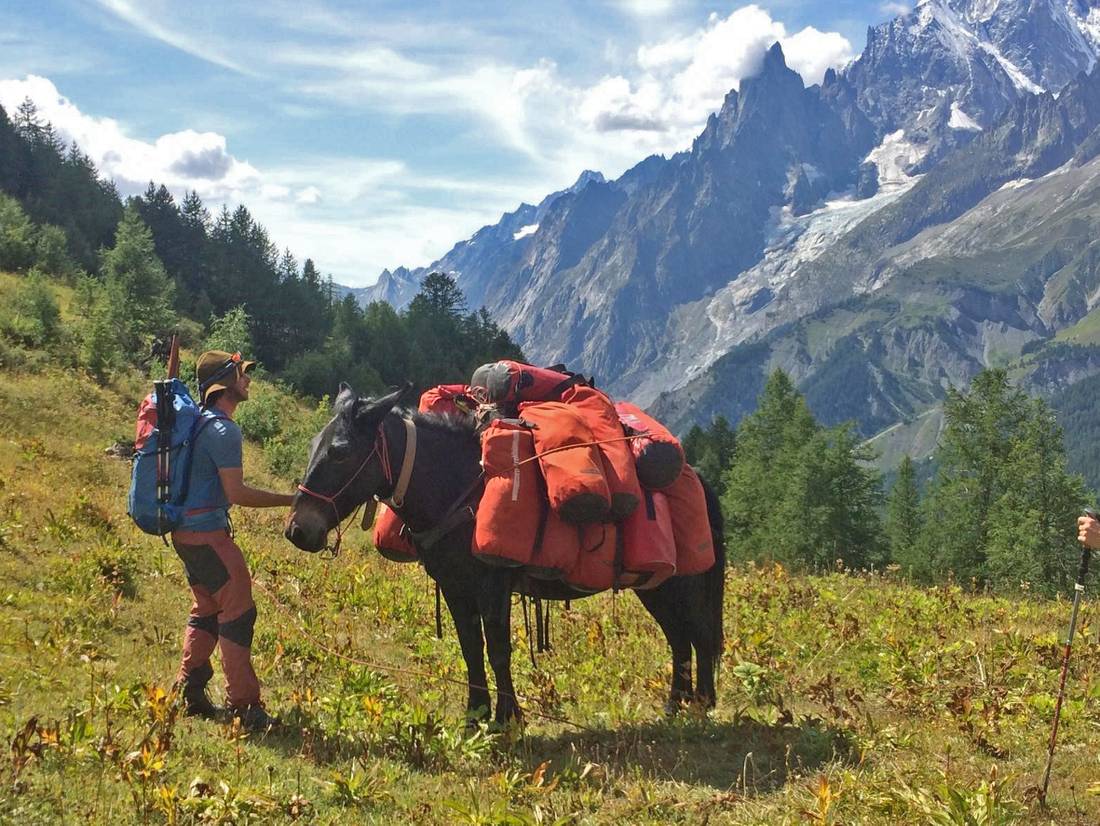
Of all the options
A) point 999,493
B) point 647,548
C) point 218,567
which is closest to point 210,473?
point 218,567

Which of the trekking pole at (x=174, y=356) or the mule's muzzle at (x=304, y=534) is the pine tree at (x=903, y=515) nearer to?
the mule's muzzle at (x=304, y=534)

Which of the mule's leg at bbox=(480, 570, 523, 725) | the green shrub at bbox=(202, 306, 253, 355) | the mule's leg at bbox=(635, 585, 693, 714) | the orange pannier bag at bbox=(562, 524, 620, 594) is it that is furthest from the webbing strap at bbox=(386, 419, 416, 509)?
the green shrub at bbox=(202, 306, 253, 355)

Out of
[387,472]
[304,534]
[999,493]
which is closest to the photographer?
[304,534]

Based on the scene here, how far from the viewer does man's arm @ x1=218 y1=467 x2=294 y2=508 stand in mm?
6605

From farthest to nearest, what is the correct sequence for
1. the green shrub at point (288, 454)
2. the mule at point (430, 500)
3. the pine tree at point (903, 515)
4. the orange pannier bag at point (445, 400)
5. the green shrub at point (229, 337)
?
the pine tree at point (903, 515) → the green shrub at point (229, 337) → the green shrub at point (288, 454) → the orange pannier bag at point (445, 400) → the mule at point (430, 500)

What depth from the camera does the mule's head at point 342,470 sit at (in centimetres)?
645

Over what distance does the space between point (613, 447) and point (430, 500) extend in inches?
62.3

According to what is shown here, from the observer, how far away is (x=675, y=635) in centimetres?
792

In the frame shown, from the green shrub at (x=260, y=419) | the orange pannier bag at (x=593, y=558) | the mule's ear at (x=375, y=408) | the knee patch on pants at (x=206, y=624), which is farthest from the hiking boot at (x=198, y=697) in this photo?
the green shrub at (x=260, y=419)

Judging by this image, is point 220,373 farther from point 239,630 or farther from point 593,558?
point 593,558

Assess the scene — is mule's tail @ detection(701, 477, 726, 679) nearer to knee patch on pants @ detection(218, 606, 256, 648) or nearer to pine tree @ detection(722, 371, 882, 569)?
knee patch on pants @ detection(218, 606, 256, 648)

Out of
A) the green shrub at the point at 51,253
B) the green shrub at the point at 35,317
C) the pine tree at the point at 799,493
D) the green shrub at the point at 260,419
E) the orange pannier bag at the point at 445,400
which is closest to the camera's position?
the orange pannier bag at the point at 445,400

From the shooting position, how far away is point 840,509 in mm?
51938

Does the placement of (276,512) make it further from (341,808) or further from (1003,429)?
(1003,429)
